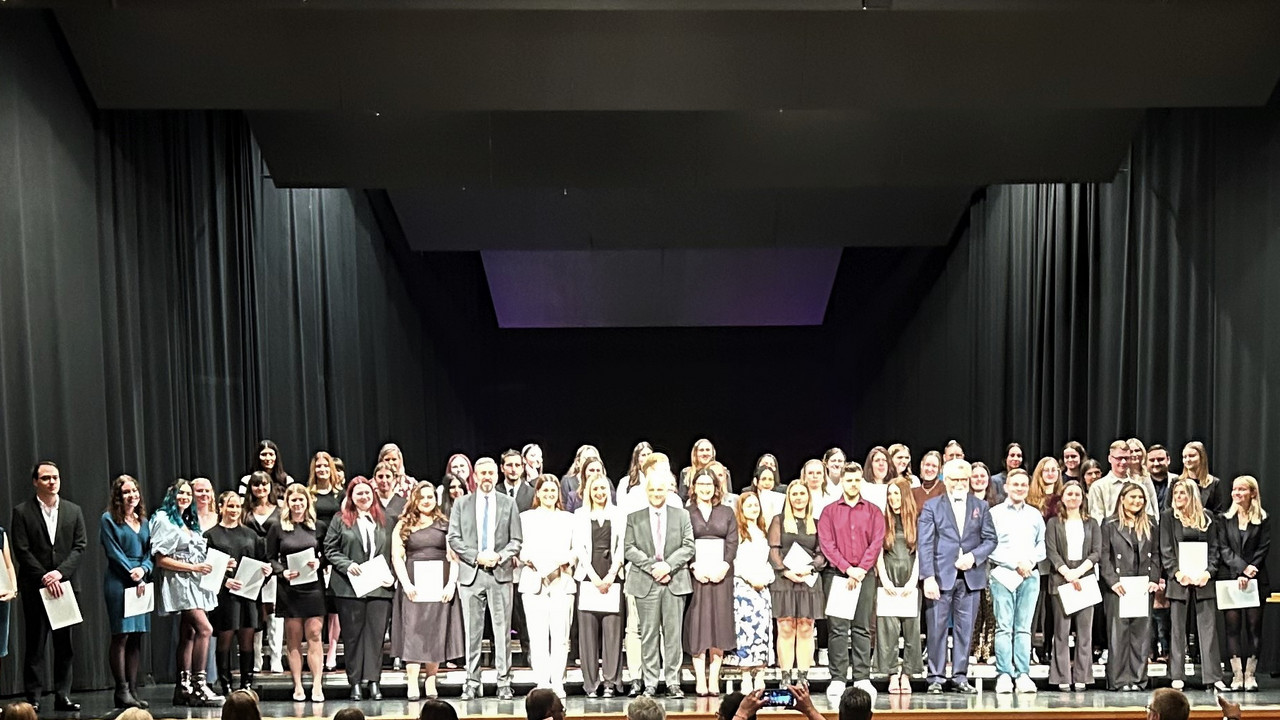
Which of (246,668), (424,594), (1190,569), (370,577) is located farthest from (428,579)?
(1190,569)

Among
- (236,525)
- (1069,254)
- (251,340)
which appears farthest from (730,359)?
(236,525)

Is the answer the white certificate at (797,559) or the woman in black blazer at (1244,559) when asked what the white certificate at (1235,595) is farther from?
the white certificate at (797,559)

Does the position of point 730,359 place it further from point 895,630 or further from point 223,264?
point 895,630

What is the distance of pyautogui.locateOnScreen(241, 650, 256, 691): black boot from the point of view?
285 inches

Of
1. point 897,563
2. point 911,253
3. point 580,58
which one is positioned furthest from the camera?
point 911,253

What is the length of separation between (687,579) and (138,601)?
277 cm

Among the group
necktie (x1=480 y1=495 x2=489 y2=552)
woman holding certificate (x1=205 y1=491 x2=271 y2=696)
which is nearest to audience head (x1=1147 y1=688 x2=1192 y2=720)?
necktie (x1=480 y1=495 x2=489 y2=552)

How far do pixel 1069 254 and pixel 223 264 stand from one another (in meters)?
6.40

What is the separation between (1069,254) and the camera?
35.4 ft

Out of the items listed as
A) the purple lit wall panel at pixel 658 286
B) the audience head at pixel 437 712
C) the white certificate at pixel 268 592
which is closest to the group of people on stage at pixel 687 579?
the white certificate at pixel 268 592

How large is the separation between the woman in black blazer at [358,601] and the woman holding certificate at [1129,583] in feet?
12.3

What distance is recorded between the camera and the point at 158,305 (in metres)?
8.79

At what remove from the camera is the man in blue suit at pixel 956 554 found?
7.04 metres

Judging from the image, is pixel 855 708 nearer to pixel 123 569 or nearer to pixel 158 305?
pixel 123 569
